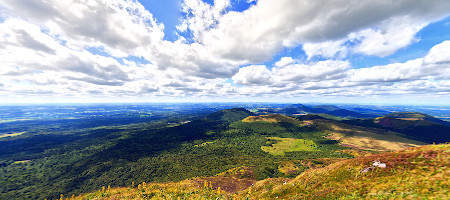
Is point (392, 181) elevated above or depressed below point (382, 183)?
above

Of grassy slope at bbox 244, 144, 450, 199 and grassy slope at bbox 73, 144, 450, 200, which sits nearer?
grassy slope at bbox 244, 144, 450, 199

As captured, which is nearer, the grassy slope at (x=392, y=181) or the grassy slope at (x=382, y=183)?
the grassy slope at (x=392, y=181)

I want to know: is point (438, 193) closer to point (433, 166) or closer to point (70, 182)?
point (433, 166)

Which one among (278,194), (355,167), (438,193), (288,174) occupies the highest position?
(438,193)

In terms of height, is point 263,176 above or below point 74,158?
above

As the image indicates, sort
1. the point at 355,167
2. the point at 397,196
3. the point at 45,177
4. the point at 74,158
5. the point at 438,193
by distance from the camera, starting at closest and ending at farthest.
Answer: the point at 438,193, the point at 397,196, the point at 355,167, the point at 45,177, the point at 74,158

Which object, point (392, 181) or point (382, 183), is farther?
point (382, 183)

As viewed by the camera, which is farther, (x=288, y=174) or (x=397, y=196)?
(x=288, y=174)

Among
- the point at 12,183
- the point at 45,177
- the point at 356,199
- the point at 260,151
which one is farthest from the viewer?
the point at 260,151

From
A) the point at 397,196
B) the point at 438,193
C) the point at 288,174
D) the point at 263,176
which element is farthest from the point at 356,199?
the point at 288,174

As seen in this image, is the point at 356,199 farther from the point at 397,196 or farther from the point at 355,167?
the point at 355,167
